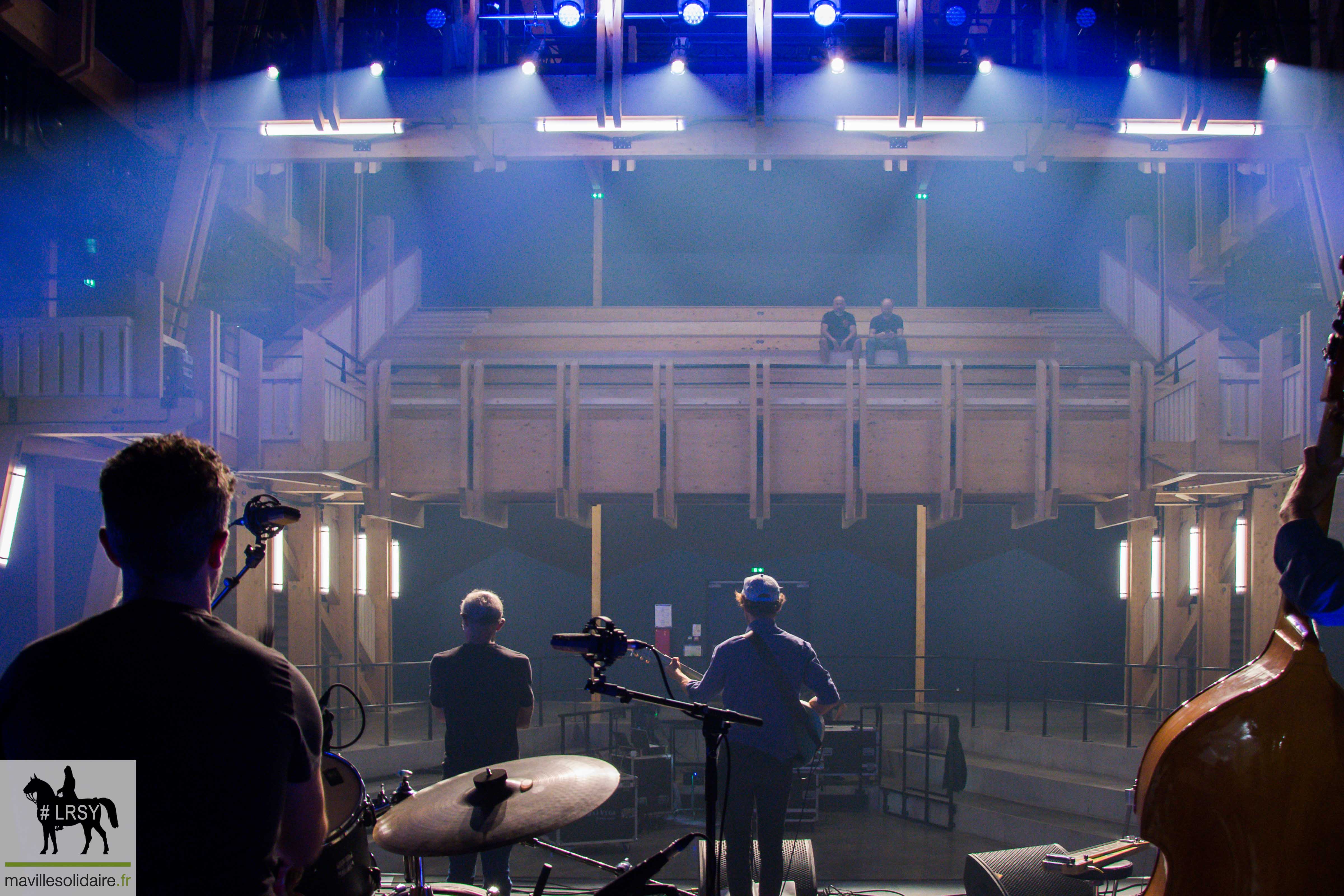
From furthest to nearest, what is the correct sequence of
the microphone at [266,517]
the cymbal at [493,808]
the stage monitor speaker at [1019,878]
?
the stage monitor speaker at [1019,878]
the microphone at [266,517]
the cymbal at [493,808]

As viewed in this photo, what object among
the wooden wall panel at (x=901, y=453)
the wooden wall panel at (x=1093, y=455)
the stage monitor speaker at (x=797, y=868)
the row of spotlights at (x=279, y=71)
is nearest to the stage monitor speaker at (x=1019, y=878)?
the stage monitor speaker at (x=797, y=868)

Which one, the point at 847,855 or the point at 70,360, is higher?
the point at 70,360

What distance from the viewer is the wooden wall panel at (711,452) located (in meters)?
9.94

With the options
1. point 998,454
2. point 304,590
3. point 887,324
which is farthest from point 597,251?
point 998,454

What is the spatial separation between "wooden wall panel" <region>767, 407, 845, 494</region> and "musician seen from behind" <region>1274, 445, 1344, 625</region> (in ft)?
25.8

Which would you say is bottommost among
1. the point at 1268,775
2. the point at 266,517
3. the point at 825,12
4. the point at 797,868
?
the point at 797,868

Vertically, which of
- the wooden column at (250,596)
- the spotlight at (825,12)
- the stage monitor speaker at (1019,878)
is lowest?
the stage monitor speaker at (1019,878)

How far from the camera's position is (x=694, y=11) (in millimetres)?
10016

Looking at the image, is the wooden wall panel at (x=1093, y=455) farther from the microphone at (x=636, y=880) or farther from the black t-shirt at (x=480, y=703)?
the microphone at (x=636, y=880)

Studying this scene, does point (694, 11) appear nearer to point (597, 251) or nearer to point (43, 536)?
point (597, 251)

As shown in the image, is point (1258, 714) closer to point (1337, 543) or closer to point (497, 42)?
point (1337, 543)

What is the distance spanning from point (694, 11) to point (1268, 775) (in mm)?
9560

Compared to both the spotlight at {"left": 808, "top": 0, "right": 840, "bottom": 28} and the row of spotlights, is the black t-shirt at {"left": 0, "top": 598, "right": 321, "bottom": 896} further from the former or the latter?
the spotlight at {"left": 808, "top": 0, "right": 840, "bottom": 28}

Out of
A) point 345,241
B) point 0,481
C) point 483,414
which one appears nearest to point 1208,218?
point 483,414
